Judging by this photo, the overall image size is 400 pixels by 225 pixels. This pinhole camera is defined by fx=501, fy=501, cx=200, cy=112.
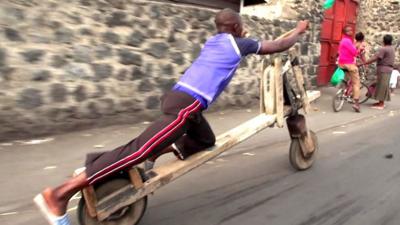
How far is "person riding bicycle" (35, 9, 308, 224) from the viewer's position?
3.48m

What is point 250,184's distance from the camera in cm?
527

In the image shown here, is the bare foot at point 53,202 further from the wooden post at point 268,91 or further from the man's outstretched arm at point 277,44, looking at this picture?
the wooden post at point 268,91

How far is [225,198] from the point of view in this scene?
15.7 ft

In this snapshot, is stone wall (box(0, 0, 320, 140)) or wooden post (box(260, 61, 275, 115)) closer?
wooden post (box(260, 61, 275, 115))

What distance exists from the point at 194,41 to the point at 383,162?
12.5 feet

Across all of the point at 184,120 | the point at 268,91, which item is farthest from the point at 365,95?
the point at 184,120

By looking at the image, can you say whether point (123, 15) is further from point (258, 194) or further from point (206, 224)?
point (206, 224)

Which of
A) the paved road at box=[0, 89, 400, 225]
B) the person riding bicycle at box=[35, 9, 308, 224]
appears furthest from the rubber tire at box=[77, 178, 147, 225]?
the paved road at box=[0, 89, 400, 225]

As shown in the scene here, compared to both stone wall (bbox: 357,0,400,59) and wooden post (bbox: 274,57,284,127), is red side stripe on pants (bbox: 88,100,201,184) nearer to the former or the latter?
wooden post (bbox: 274,57,284,127)

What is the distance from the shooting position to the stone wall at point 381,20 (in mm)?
18531

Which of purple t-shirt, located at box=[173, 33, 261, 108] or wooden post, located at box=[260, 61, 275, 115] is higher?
purple t-shirt, located at box=[173, 33, 261, 108]

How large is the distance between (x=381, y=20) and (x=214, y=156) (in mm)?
16473

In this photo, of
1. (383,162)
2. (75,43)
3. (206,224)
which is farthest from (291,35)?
(75,43)

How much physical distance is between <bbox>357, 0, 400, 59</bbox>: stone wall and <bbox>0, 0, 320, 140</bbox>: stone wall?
37.1ft
